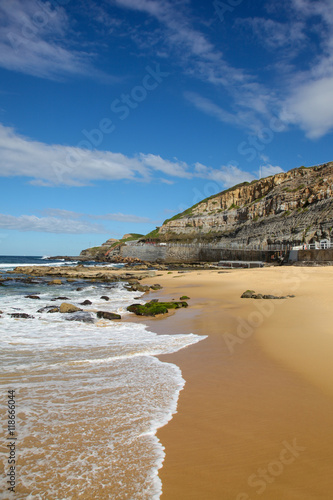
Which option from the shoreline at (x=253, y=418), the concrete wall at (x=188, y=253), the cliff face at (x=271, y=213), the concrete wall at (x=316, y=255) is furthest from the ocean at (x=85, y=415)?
the concrete wall at (x=188, y=253)

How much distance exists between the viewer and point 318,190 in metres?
57.5

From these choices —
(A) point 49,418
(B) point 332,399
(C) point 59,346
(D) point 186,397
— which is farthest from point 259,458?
(C) point 59,346

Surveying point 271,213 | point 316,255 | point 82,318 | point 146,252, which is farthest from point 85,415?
point 146,252

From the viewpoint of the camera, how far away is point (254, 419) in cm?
426

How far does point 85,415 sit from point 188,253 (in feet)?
249

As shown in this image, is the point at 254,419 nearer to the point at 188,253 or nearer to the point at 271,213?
the point at 271,213

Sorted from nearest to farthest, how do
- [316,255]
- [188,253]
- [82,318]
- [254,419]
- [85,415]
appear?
[254,419] → [85,415] → [82,318] → [316,255] → [188,253]

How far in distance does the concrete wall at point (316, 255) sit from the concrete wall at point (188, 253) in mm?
13402

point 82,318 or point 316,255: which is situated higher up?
point 316,255

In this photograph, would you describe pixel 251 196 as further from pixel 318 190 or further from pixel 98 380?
pixel 98 380

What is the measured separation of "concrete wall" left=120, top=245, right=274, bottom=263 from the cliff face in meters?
6.57

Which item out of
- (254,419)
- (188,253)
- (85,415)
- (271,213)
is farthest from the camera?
(188,253)

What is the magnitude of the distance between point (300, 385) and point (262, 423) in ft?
5.39

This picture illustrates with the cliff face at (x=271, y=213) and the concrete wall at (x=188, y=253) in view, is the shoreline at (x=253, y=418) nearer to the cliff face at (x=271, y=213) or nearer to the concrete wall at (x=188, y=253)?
the cliff face at (x=271, y=213)
